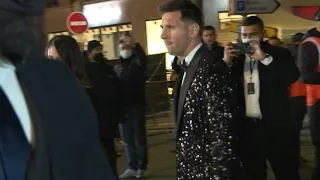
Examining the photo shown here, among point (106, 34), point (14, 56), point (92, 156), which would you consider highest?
point (14, 56)

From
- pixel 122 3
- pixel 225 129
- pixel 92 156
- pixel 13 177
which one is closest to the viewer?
pixel 13 177

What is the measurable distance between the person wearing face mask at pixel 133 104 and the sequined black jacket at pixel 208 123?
4.75m

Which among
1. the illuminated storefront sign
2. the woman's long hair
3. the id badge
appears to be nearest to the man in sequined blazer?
the woman's long hair

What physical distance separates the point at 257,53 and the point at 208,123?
2.15 metres

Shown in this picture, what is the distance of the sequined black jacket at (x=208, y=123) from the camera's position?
295 centimetres

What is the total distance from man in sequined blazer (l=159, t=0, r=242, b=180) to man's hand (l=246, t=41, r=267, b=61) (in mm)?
1844

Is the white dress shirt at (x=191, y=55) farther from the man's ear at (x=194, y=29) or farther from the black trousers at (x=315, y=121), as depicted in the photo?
the black trousers at (x=315, y=121)

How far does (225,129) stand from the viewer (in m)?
2.95

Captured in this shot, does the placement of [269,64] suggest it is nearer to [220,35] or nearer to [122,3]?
[220,35]

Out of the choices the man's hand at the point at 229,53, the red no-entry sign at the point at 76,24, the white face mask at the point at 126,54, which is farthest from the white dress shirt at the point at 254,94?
the red no-entry sign at the point at 76,24

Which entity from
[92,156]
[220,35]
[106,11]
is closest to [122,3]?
[106,11]

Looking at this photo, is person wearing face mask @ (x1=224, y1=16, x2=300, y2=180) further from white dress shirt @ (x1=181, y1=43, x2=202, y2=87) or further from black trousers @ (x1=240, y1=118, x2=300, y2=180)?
white dress shirt @ (x1=181, y1=43, x2=202, y2=87)

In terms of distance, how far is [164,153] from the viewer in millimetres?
10422

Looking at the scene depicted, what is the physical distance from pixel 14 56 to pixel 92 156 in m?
0.29
